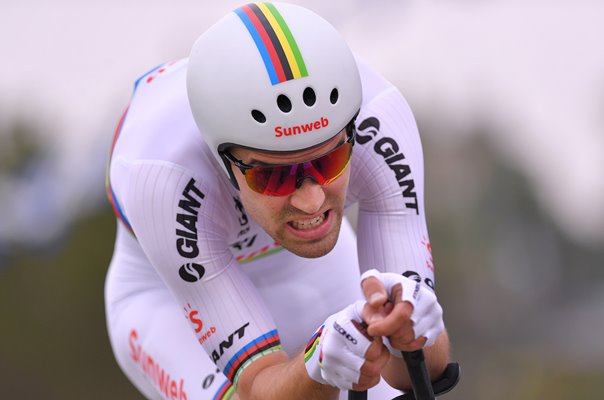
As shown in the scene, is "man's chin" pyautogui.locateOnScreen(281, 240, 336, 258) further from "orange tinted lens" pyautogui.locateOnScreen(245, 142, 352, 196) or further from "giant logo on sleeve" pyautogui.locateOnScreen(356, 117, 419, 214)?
"giant logo on sleeve" pyautogui.locateOnScreen(356, 117, 419, 214)

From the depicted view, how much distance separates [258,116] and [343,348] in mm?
1167

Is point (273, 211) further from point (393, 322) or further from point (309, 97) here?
point (393, 322)

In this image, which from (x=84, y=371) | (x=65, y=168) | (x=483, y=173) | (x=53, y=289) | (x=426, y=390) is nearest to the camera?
(x=426, y=390)

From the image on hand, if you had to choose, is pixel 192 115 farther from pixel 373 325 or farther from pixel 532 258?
pixel 532 258

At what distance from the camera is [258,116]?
595cm

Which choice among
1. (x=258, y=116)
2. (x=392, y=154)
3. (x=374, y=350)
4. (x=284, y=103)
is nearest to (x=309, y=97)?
(x=284, y=103)

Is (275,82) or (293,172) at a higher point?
(275,82)

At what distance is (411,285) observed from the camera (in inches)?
205

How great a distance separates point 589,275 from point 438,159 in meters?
6.39

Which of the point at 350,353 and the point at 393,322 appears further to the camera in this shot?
the point at 350,353

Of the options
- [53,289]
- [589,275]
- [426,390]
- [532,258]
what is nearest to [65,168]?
[53,289]

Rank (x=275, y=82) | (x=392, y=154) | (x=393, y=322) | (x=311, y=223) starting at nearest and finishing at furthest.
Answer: (x=393, y=322) → (x=275, y=82) → (x=311, y=223) → (x=392, y=154)

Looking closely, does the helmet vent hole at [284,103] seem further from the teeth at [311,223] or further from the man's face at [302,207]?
the teeth at [311,223]

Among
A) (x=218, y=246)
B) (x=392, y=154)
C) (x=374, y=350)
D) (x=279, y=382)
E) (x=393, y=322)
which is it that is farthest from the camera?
(x=392, y=154)
